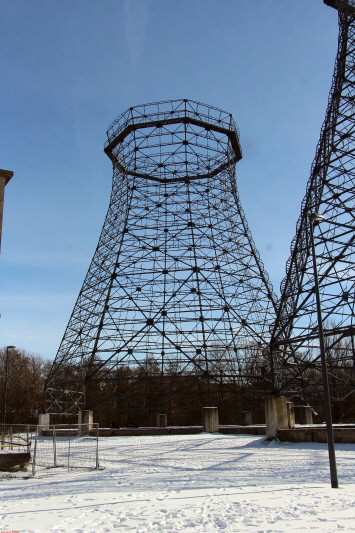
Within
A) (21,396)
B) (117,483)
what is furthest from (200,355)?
(21,396)

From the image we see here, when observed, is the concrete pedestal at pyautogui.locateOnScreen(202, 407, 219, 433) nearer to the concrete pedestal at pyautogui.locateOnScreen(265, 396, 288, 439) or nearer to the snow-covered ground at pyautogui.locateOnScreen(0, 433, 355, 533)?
the concrete pedestal at pyautogui.locateOnScreen(265, 396, 288, 439)

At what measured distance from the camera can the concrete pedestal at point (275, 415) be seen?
806 inches

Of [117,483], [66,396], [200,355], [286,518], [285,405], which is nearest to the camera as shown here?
[286,518]

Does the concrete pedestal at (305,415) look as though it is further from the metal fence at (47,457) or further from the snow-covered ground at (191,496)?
the metal fence at (47,457)

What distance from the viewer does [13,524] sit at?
7.51 meters

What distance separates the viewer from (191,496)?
9.43 m

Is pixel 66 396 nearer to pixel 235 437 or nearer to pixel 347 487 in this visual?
pixel 235 437

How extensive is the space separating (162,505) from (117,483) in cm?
311

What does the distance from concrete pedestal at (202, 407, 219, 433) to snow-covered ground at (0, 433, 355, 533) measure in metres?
9.54

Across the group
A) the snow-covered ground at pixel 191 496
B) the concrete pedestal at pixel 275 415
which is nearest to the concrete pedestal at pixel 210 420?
the concrete pedestal at pixel 275 415

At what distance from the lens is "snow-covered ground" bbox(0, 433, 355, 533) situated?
285 inches

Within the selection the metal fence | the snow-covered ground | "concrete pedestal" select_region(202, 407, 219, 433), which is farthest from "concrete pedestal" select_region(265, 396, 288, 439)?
the metal fence

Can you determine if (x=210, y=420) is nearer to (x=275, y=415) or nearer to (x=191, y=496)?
(x=275, y=415)

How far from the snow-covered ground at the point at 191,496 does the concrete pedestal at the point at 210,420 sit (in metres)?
9.54
